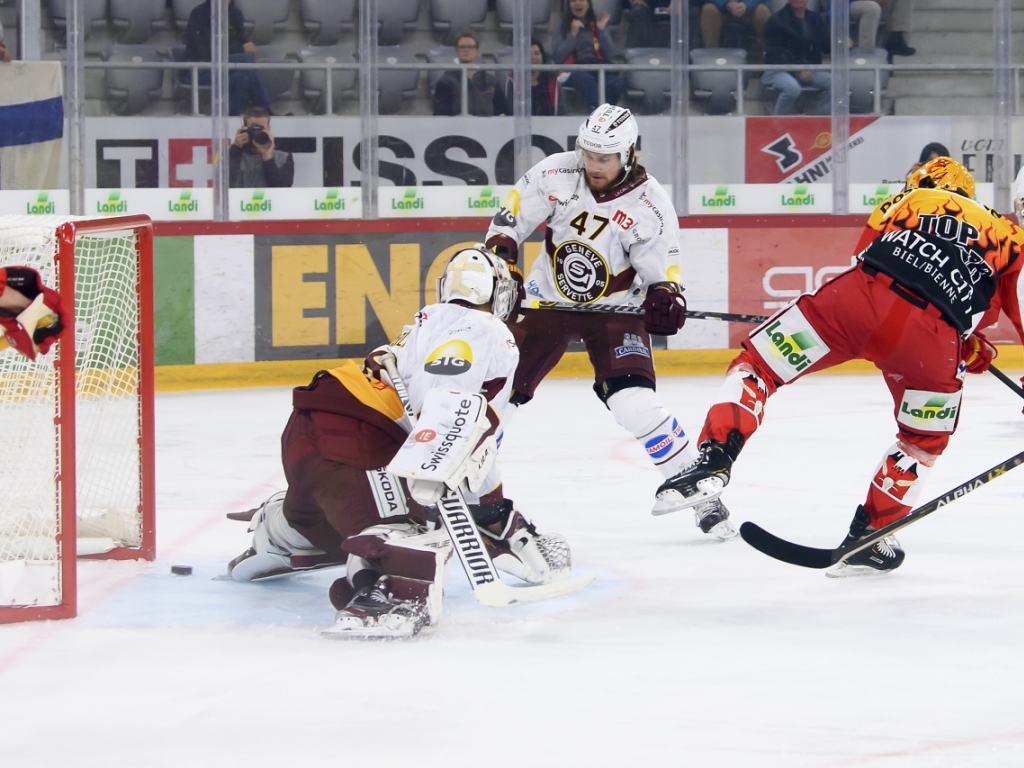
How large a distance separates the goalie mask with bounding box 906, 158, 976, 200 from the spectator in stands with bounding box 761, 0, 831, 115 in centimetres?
444

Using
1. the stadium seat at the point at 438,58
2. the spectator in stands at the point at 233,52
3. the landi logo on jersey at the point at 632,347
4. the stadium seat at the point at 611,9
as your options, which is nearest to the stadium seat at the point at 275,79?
the spectator in stands at the point at 233,52

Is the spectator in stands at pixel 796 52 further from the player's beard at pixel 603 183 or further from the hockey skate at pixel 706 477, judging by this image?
the hockey skate at pixel 706 477

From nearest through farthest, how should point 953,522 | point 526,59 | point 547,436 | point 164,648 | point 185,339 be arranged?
point 164,648, point 953,522, point 547,436, point 185,339, point 526,59

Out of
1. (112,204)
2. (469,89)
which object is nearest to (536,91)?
(469,89)

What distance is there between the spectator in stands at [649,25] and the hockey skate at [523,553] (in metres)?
4.83

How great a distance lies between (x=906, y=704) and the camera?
2275 millimetres

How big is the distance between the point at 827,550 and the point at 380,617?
1.02m

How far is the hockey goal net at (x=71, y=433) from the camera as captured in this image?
2.79 metres

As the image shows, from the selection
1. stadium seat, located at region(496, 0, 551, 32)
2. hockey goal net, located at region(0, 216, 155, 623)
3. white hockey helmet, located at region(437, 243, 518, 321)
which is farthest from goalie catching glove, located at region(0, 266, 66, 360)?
stadium seat, located at region(496, 0, 551, 32)

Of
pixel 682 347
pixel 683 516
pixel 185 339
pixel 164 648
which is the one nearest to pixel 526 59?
pixel 682 347

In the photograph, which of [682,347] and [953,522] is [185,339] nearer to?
[682,347]

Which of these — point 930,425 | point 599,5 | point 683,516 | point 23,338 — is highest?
point 599,5

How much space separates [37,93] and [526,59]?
2401 mm

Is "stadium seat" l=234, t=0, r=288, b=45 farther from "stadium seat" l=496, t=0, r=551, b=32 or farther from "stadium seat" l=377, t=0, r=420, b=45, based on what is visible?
"stadium seat" l=496, t=0, r=551, b=32
